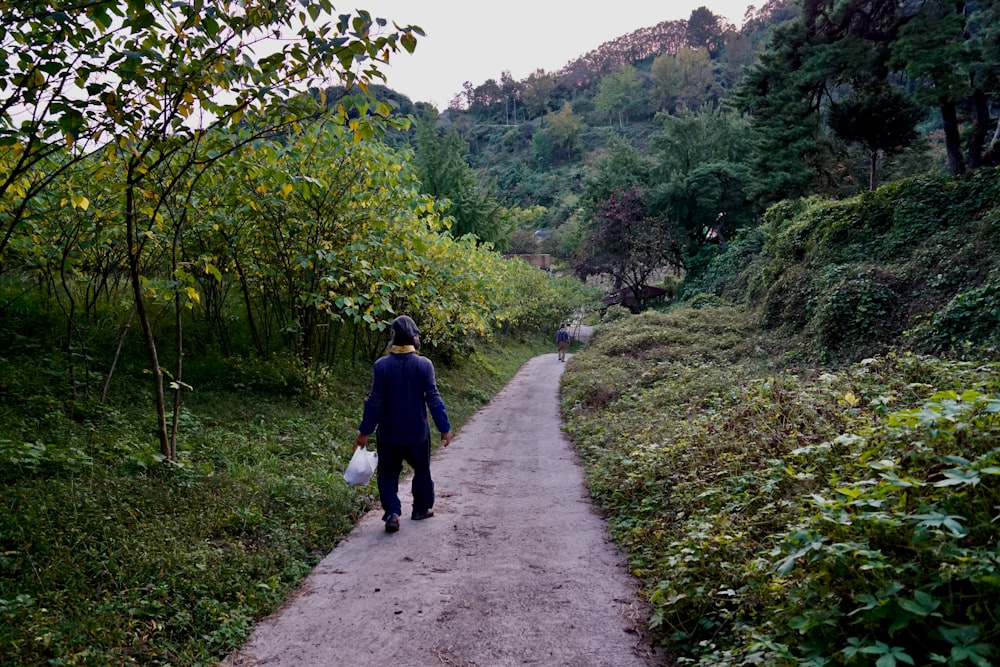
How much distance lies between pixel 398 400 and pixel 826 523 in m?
3.48

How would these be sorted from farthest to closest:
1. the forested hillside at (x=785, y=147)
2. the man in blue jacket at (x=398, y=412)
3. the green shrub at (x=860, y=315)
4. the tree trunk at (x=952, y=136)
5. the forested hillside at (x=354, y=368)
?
the tree trunk at (x=952, y=136), the forested hillside at (x=785, y=147), the green shrub at (x=860, y=315), the man in blue jacket at (x=398, y=412), the forested hillside at (x=354, y=368)

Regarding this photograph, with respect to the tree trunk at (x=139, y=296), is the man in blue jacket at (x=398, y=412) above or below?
below

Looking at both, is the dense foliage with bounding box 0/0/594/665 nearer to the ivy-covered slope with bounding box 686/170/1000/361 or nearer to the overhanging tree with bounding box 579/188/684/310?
the ivy-covered slope with bounding box 686/170/1000/361

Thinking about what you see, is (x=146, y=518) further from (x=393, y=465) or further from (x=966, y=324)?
(x=966, y=324)

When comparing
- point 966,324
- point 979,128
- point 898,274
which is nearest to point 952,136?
point 979,128

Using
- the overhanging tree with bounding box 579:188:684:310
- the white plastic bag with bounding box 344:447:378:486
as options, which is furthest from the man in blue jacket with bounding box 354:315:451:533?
the overhanging tree with bounding box 579:188:684:310

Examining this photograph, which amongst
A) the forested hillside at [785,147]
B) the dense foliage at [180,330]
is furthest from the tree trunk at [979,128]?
the dense foliage at [180,330]

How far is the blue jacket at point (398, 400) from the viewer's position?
5043 millimetres

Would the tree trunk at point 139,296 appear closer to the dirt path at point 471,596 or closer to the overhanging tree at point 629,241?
the dirt path at point 471,596

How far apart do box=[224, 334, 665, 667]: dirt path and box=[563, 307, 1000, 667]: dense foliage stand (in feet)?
0.98

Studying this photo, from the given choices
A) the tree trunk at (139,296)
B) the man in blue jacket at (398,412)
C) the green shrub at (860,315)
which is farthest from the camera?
the green shrub at (860,315)

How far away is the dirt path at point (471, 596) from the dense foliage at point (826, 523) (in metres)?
0.30

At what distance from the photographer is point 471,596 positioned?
3.67 metres

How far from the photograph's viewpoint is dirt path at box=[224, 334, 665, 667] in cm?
305
